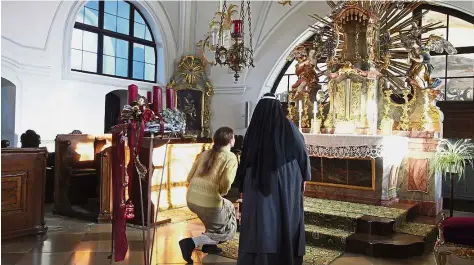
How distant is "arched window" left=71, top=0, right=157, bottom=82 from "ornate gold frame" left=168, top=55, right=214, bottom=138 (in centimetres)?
76

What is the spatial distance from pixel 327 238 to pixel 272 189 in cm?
209

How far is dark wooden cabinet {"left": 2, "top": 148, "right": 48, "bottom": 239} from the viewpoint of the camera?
535 cm

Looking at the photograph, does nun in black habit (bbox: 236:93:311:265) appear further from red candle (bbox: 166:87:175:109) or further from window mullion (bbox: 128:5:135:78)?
window mullion (bbox: 128:5:135:78)

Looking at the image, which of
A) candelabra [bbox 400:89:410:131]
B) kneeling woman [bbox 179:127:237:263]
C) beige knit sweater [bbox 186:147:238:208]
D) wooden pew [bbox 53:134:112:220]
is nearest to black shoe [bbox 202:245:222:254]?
kneeling woman [bbox 179:127:237:263]

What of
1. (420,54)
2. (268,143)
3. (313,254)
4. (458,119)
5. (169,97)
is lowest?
(313,254)

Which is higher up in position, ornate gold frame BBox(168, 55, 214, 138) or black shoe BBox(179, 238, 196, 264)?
ornate gold frame BBox(168, 55, 214, 138)

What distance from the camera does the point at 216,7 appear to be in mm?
11680

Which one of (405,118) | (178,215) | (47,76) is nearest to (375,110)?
(405,118)

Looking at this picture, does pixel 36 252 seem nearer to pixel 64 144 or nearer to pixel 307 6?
pixel 64 144

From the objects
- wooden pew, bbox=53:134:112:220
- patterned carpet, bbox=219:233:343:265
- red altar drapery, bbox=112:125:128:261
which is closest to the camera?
red altar drapery, bbox=112:125:128:261

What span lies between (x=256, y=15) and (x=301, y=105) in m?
4.23

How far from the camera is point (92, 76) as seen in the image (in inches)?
393

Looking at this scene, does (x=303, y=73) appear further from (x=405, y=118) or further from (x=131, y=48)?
(x=131, y=48)

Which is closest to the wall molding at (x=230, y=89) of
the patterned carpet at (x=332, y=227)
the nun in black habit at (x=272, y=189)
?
the patterned carpet at (x=332, y=227)
